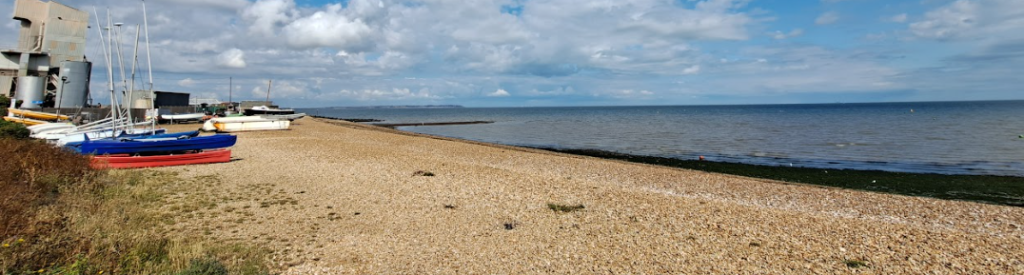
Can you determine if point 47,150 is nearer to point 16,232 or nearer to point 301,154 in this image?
point 16,232

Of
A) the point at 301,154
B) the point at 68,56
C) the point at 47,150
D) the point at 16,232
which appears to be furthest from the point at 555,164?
the point at 68,56

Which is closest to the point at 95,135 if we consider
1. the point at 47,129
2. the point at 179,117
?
the point at 47,129

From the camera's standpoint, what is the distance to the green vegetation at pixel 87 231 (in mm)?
6906

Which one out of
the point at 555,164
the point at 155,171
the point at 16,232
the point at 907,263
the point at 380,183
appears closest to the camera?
the point at 16,232

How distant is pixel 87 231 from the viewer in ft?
26.9

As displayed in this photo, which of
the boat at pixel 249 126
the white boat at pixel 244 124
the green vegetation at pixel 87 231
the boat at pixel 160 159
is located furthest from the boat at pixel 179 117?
the green vegetation at pixel 87 231

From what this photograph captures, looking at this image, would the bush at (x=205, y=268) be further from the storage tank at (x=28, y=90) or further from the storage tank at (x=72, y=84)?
the storage tank at (x=28, y=90)

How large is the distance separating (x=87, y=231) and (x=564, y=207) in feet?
30.5

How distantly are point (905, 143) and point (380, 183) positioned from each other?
134ft

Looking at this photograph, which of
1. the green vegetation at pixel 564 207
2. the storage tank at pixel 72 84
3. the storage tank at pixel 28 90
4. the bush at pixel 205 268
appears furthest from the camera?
the storage tank at pixel 72 84

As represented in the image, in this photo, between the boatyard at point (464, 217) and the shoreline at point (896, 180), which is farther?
the shoreline at point (896, 180)

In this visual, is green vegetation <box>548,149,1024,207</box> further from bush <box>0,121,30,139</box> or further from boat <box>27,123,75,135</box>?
boat <box>27,123,75,135</box>

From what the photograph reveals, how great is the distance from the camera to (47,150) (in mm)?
14094

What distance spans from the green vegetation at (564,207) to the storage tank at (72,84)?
54096mm
